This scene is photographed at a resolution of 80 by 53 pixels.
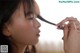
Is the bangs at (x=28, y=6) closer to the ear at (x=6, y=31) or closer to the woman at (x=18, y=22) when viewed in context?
the woman at (x=18, y=22)

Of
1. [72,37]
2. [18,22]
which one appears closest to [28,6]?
[18,22]

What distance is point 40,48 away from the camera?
4.91 feet

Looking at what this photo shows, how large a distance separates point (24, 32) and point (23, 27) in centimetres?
3

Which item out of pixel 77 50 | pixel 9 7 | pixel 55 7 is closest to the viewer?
pixel 9 7

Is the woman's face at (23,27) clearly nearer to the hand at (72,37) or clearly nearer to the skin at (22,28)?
the skin at (22,28)

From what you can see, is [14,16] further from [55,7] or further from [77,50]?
[55,7]

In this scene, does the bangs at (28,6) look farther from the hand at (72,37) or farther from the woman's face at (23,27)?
the hand at (72,37)

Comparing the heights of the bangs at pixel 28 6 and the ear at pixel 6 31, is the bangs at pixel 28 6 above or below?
above

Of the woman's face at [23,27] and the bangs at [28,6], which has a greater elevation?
the bangs at [28,6]

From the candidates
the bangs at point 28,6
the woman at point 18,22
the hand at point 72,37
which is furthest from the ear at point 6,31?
the hand at point 72,37

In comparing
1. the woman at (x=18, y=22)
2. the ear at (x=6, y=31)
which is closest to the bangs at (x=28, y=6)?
the woman at (x=18, y=22)

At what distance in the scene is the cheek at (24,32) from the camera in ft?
2.93

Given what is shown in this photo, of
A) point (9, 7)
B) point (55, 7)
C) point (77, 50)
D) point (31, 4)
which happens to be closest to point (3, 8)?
point (9, 7)

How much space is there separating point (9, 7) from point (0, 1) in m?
0.06
